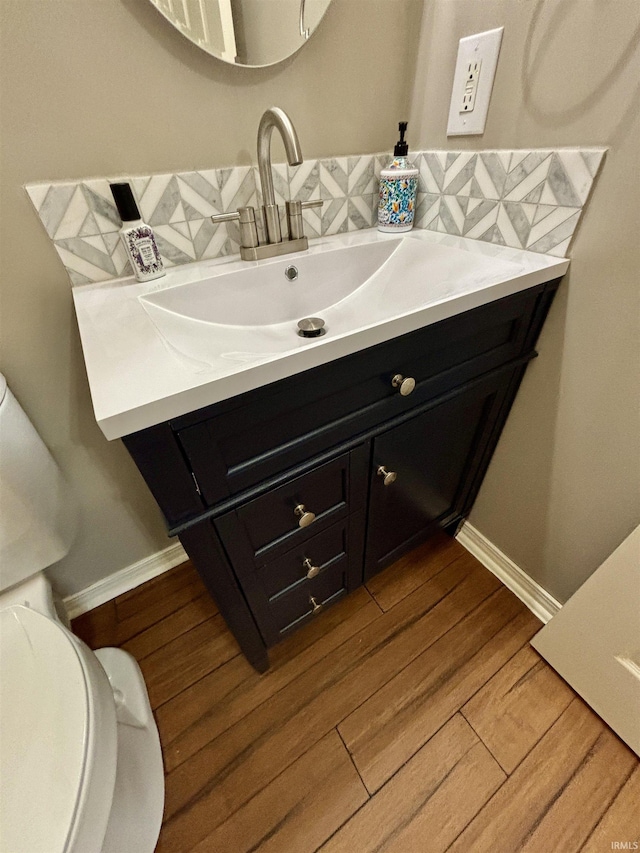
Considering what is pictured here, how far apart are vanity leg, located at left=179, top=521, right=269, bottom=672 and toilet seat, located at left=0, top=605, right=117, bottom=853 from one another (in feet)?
0.72

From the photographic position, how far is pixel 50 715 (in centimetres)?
52

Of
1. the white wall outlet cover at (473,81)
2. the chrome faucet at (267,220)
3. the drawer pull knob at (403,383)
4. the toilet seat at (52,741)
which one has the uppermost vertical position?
the white wall outlet cover at (473,81)

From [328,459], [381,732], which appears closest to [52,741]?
[328,459]

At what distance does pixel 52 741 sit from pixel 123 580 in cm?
64

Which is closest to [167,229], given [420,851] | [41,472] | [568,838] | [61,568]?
[41,472]

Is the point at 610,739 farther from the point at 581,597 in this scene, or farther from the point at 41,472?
the point at 41,472

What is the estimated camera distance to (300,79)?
0.70m

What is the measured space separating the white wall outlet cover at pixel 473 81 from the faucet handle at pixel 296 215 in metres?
0.32

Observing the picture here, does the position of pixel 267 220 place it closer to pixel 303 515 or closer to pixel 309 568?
pixel 303 515

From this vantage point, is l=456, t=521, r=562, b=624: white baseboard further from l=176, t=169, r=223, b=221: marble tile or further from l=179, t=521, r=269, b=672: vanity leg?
l=176, t=169, r=223, b=221: marble tile

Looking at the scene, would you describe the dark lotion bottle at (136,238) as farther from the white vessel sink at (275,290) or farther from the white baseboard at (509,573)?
the white baseboard at (509,573)

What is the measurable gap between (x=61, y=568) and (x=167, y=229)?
889 millimetres

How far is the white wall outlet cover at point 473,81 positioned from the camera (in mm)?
648

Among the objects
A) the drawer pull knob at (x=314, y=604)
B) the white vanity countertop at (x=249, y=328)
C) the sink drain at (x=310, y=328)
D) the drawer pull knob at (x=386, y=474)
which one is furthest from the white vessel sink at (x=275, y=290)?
the drawer pull knob at (x=314, y=604)
